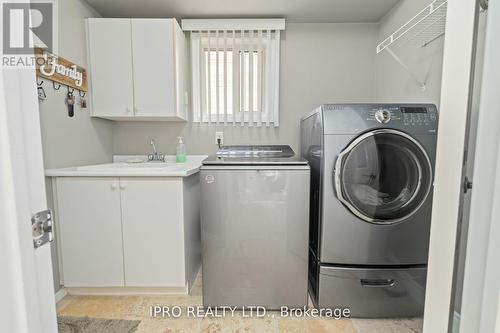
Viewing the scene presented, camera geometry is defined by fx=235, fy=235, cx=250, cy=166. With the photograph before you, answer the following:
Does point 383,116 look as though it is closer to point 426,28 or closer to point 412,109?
point 412,109

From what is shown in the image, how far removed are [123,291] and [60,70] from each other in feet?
5.29

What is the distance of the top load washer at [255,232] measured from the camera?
56.2 inches

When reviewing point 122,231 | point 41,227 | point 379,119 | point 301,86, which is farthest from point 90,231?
point 301,86

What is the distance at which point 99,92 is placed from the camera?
76.3 inches

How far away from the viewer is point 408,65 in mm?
1823

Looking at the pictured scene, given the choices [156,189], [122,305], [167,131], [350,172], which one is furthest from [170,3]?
[122,305]

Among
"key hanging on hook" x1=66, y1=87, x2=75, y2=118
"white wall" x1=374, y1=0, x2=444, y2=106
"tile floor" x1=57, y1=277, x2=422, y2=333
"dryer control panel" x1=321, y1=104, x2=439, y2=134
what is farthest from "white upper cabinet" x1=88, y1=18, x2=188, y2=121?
"white wall" x1=374, y1=0, x2=444, y2=106

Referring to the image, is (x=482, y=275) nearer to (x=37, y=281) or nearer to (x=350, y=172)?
(x=37, y=281)

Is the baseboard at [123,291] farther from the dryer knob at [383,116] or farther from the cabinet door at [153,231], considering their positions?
the dryer knob at [383,116]

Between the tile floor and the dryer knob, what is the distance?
4.04 feet

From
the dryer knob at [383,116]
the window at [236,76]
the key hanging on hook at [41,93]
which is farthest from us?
the window at [236,76]

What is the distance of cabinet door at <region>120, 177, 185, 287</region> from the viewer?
157 cm

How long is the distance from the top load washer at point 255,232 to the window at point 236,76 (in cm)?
94

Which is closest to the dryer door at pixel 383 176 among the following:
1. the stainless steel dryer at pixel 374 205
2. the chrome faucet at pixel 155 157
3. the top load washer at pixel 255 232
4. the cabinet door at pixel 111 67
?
the stainless steel dryer at pixel 374 205
